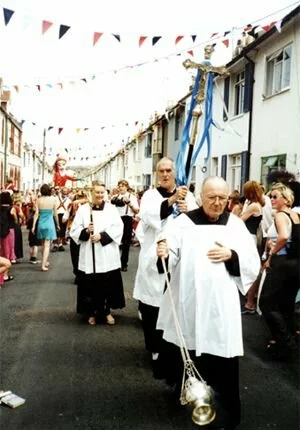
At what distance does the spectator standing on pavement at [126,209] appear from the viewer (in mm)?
10500

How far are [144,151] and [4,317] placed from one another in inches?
1199

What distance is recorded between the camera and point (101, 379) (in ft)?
14.5

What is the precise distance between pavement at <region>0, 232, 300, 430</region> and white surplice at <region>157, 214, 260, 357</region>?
65cm

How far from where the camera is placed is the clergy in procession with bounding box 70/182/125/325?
634cm

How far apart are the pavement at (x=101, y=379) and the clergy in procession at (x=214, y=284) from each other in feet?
1.40

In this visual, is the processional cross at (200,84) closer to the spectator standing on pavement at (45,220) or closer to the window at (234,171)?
the spectator standing on pavement at (45,220)

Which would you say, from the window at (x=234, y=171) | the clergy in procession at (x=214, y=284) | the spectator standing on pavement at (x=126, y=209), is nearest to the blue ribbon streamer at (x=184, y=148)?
the clergy in procession at (x=214, y=284)

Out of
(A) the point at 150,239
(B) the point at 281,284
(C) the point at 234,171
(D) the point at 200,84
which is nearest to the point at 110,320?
(A) the point at 150,239

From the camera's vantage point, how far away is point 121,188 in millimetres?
11148

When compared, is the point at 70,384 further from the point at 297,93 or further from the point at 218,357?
the point at 297,93

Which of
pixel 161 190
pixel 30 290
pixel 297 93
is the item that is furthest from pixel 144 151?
pixel 161 190

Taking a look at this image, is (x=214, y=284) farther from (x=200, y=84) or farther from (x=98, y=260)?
(x=98, y=260)

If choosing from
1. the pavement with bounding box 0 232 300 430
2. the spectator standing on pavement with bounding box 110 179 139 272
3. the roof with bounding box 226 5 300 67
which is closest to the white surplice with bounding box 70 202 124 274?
the pavement with bounding box 0 232 300 430

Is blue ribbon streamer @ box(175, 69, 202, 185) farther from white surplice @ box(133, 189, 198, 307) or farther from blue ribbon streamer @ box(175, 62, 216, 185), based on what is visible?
white surplice @ box(133, 189, 198, 307)
